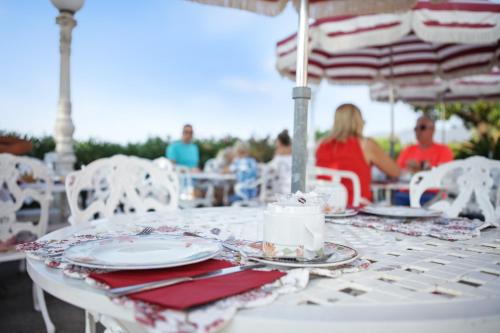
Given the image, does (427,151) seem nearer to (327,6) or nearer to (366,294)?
(327,6)

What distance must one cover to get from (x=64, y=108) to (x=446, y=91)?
7.12 m

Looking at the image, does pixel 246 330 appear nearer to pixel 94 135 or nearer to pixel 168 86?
pixel 94 135

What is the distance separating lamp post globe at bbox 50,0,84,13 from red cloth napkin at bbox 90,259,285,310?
4.52 metres

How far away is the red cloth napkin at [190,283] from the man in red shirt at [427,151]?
13.7 ft

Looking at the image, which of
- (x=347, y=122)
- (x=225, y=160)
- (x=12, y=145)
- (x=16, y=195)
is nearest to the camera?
(x=16, y=195)

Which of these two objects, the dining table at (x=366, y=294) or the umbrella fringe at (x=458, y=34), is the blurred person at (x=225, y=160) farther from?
the dining table at (x=366, y=294)

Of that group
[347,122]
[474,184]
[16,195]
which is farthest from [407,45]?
[16,195]

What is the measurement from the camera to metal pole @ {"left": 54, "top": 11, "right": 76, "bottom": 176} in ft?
15.0

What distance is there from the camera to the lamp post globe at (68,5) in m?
4.46

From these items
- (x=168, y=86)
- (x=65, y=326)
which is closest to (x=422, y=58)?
(x=65, y=326)

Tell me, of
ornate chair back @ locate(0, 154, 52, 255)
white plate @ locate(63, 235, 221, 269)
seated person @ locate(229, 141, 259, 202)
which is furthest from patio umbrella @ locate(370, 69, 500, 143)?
white plate @ locate(63, 235, 221, 269)


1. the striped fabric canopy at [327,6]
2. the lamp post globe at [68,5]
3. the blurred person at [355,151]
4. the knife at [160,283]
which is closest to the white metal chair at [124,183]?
the striped fabric canopy at [327,6]

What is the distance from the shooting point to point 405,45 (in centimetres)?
Result: 549

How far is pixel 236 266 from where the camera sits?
2.68 ft
